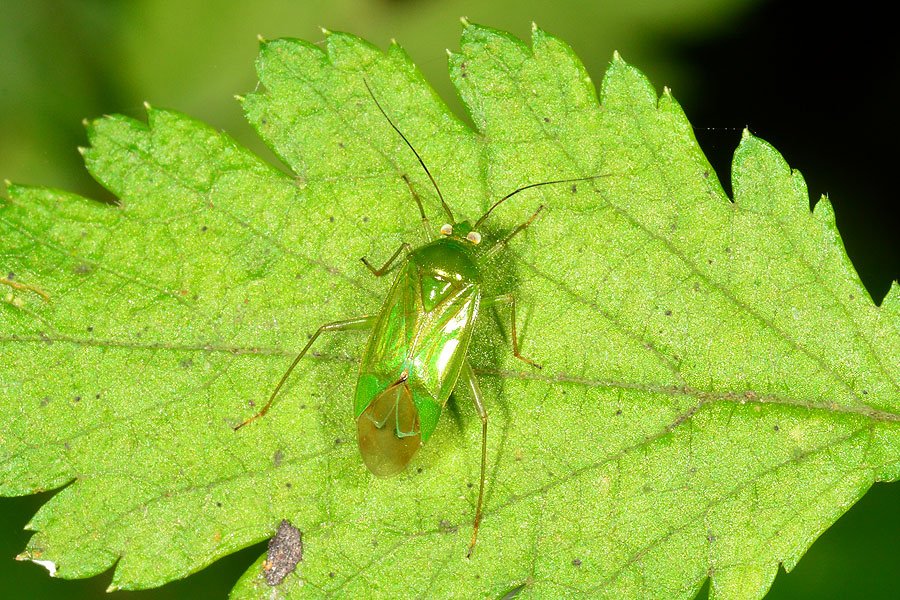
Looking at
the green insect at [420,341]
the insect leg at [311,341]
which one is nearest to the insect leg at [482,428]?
the green insect at [420,341]

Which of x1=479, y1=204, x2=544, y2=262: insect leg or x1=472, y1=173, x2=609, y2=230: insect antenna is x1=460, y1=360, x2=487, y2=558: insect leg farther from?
x1=472, y1=173, x2=609, y2=230: insect antenna

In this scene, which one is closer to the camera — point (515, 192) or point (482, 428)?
point (482, 428)

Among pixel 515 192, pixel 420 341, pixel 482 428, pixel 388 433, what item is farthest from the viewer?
pixel 420 341

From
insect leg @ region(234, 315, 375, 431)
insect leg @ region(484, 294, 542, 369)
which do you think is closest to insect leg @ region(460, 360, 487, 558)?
insect leg @ region(484, 294, 542, 369)

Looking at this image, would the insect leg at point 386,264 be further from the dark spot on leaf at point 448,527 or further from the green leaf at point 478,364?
the dark spot on leaf at point 448,527

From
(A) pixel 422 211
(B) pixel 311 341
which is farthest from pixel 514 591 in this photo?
(A) pixel 422 211

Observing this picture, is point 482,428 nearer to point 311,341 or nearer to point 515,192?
point 311,341
